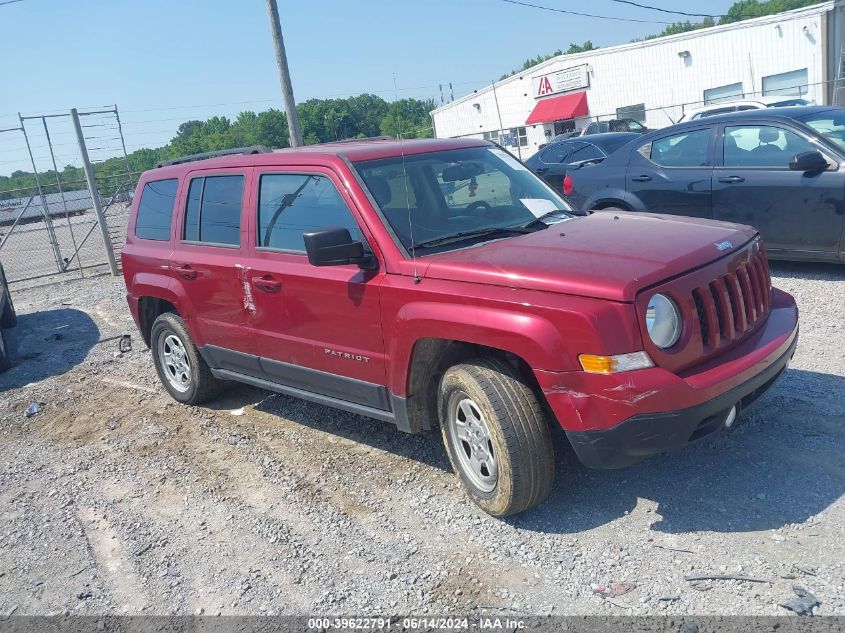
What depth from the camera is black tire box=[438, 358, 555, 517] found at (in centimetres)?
367

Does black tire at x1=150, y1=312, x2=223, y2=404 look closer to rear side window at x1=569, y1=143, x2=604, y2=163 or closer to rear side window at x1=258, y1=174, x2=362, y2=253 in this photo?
rear side window at x1=258, y1=174, x2=362, y2=253

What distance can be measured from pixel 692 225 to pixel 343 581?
8.79 feet

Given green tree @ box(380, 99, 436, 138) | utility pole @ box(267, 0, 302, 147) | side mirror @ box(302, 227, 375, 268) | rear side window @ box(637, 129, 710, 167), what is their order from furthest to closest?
utility pole @ box(267, 0, 302, 147), rear side window @ box(637, 129, 710, 167), green tree @ box(380, 99, 436, 138), side mirror @ box(302, 227, 375, 268)

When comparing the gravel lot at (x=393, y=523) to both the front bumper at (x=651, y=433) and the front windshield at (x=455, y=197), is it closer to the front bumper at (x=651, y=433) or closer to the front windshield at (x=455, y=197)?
the front bumper at (x=651, y=433)

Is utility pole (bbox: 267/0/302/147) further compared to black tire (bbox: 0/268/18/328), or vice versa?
utility pole (bbox: 267/0/302/147)

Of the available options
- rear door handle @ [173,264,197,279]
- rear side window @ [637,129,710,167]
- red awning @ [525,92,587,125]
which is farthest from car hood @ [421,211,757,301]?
red awning @ [525,92,587,125]

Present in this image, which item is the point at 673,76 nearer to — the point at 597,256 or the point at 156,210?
the point at 156,210

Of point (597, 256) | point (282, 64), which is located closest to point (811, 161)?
point (597, 256)

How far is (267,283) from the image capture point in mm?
4883

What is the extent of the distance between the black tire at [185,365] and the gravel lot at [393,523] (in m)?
0.27

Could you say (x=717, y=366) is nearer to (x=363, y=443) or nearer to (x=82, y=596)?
(x=363, y=443)

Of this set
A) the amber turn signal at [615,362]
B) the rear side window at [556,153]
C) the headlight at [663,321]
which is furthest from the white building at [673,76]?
the amber turn signal at [615,362]

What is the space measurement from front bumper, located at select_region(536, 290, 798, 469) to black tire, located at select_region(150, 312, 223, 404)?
3522 millimetres

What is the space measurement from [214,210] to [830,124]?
20.0 feet
